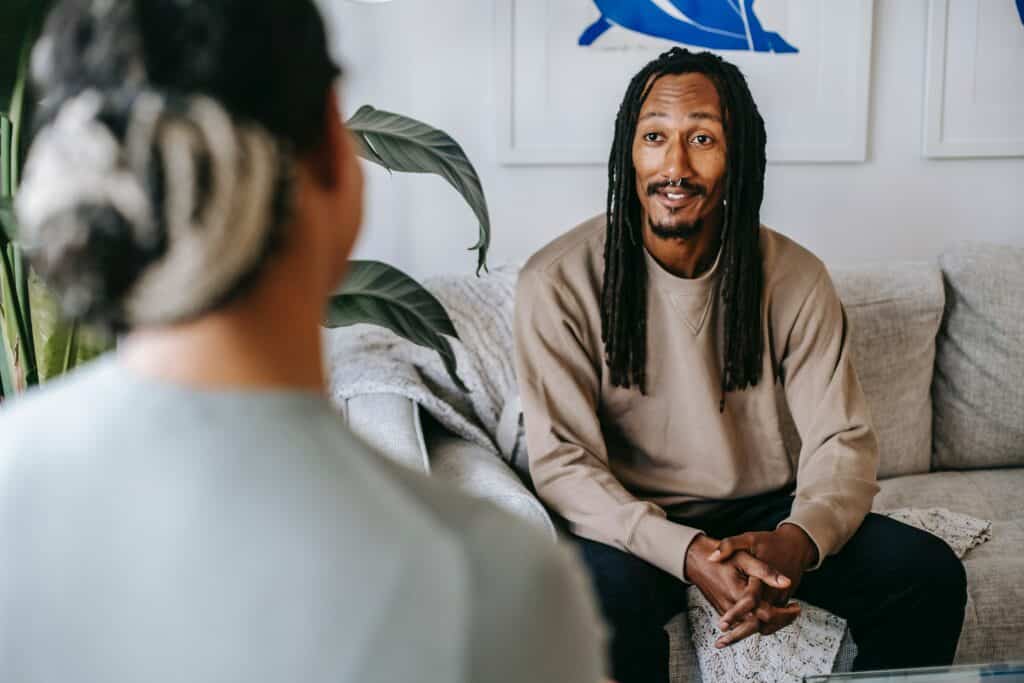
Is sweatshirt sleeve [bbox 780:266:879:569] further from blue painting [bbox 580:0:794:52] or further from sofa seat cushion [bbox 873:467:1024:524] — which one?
blue painting [bbox 580:0:794:52]

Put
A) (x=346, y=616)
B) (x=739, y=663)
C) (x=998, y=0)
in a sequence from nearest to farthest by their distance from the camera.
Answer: (x=346, y=616), (x=739, y=663), (x=998, y=0)

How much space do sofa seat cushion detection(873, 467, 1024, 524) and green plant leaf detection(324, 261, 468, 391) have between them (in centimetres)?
93

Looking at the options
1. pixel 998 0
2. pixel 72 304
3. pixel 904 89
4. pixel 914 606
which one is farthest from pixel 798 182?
pixel 72 304

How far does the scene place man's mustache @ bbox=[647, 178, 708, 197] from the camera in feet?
5.82

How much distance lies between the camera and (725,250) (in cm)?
184

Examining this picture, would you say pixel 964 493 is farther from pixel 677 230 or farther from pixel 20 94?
pixel 20 94

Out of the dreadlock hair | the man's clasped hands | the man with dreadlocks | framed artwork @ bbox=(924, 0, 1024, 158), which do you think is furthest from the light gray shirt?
framed artwork @ bbox=(924, 0, 1024, 158)

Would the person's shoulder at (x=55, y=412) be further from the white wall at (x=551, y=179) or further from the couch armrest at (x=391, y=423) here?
the white wall at (x=551, y=179)

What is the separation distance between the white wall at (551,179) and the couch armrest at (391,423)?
0.59m

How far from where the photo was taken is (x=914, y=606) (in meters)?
1.67

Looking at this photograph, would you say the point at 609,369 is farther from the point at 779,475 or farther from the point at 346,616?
the point at 346,616

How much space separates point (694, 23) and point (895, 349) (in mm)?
809

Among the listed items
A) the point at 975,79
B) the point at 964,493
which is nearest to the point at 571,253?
the point at 964,493

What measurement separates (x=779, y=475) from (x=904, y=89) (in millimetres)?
1130
